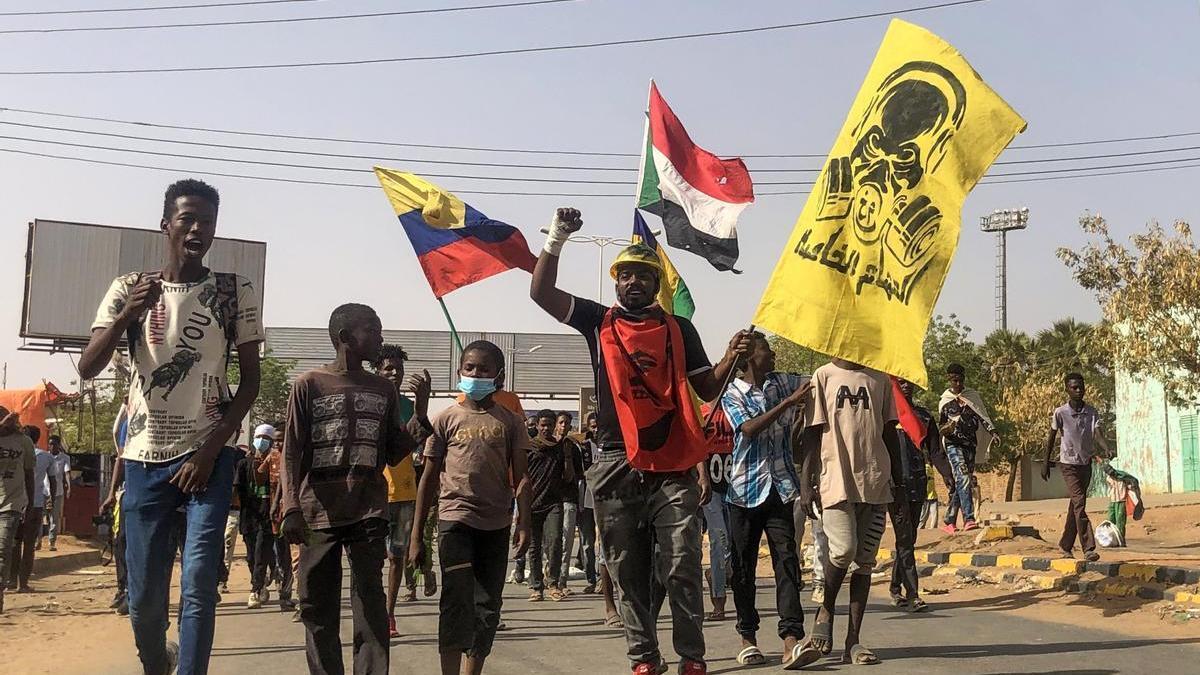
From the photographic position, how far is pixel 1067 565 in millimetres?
12000

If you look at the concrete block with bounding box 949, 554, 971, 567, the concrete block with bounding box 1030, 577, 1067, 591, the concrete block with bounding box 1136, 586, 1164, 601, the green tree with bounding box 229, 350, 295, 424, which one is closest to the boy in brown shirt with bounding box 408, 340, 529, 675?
the concrete block with bounding box 1136, 586, 1164, 601

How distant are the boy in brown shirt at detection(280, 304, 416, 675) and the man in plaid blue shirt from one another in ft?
9.37

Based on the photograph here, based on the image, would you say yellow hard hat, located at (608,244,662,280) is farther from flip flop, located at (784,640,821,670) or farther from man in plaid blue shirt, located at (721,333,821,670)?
flip flop, located at (784,640,821,670)

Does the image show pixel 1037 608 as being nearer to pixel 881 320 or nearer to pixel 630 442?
pixel 881 320

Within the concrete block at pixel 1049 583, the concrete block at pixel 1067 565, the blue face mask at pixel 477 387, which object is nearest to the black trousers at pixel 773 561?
the blue face mask at pixel 477 387

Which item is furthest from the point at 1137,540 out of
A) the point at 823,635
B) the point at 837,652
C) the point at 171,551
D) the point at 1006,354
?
the point at 1006,354

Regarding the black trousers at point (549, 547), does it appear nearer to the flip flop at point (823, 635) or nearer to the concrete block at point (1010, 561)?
the concrete block at point (1010, 561)

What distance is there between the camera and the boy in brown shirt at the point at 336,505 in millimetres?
5383

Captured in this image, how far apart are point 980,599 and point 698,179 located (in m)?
5.22

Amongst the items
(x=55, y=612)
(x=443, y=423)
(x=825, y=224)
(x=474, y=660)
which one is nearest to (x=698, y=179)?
(x=825, y=224)

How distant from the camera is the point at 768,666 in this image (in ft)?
24.4

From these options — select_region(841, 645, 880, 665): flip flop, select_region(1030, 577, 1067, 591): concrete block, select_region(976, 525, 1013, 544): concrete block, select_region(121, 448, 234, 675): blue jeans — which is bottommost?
select_region(841, 645, 880, 665): flip flop

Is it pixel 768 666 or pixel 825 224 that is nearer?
pixel 825 224

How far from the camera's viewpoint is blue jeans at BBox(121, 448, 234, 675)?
190 inches
